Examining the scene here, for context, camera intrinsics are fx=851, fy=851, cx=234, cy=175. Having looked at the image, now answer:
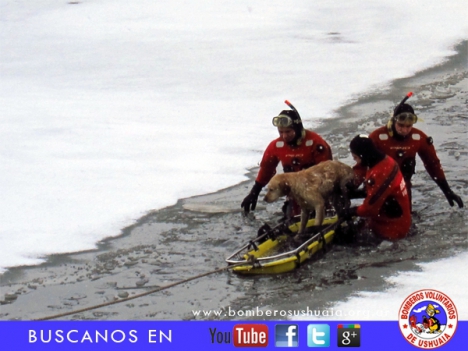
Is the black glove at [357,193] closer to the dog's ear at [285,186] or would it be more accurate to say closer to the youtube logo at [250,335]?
the dog's ear at [285,186]

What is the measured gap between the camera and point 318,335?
610 centimetres

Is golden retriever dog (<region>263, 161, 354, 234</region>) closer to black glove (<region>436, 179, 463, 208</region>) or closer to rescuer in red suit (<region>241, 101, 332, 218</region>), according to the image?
rescuer in red suit (<region>241, 101, 332, 218</region>)

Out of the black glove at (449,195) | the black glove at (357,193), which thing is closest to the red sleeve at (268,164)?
the black glove at (357,193)

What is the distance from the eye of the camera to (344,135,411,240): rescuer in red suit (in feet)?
28.3

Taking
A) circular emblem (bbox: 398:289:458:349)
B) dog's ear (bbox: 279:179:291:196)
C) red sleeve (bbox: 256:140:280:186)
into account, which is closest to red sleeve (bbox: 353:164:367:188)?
dog's ear (bbox: 279:179:291:196)

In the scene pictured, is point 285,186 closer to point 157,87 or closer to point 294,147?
point 294,147

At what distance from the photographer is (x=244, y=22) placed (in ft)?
72.8

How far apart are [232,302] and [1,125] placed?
7.84 metres

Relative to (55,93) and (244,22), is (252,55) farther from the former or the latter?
(55,93)

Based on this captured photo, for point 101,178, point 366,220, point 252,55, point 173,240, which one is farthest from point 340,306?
point 252,55

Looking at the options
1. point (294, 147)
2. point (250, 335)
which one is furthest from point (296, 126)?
point (250, 335)

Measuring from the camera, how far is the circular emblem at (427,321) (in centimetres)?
601

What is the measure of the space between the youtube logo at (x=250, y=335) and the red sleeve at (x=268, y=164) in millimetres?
3955

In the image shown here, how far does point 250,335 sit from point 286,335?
0.27 meters
